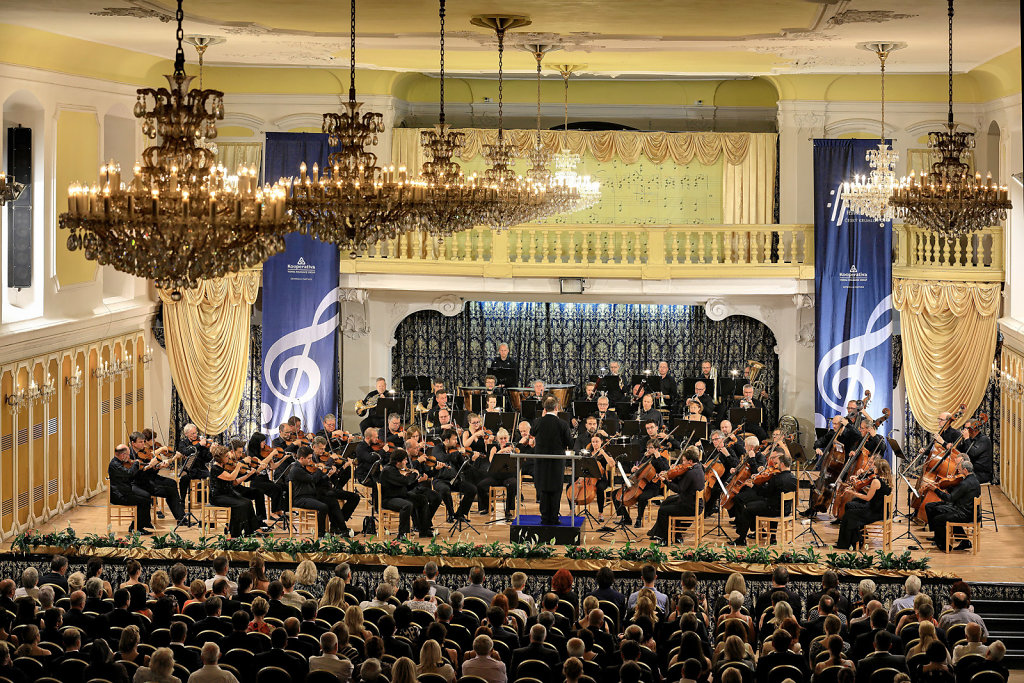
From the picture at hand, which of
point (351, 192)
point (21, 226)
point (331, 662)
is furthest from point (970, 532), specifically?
point (21, 226)

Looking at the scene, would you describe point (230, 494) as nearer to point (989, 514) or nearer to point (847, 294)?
point (847, 294)

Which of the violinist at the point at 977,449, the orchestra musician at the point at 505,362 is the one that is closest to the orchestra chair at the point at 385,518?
the orchestra musician at the point at 505,362

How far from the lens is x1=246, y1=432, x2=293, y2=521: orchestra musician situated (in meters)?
15.9

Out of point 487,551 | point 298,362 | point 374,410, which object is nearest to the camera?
point 487,551

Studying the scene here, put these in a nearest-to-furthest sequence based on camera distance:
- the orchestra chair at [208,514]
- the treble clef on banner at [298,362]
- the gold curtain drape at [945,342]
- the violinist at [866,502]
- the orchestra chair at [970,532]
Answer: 1. the violinist at [866,502]
2. the orchestra chair at [970,532]
3. the orchestra chair at [208,514]
4. the gold curtain drape at [945,342]
5. the treble clef on banner at [298,362]

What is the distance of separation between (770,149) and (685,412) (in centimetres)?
458

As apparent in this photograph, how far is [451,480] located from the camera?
52.7 feet

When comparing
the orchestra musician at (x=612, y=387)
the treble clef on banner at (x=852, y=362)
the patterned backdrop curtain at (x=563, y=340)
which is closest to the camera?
the treble clef on banner at (x=852, y=362)

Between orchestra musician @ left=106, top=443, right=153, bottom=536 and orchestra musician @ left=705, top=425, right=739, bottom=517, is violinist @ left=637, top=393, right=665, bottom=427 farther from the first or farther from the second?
orchestra musician @ left=106, top=443, right=153, bottom=536

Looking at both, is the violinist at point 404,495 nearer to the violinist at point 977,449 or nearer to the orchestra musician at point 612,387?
the orchestra musician at point 612,387

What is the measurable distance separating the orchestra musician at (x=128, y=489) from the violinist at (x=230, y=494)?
42.6 inches

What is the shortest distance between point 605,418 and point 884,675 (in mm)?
8462

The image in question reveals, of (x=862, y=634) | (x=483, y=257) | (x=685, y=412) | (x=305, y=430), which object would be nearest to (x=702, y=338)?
(x=685, y=412)

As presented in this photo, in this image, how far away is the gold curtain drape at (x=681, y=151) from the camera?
69.1 ft
